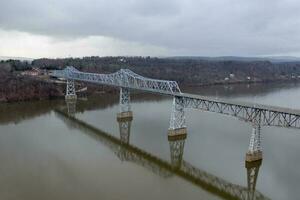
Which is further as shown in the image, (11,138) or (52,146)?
(11,138)

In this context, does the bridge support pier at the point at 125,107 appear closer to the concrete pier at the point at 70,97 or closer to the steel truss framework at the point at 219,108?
the steel truss framework at the point at 219,108

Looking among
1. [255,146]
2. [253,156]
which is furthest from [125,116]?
[253,156]

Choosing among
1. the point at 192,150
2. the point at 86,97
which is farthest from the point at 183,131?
the point at 86,97

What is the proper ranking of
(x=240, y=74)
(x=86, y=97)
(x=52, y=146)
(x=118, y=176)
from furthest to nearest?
(x=240, y=74) → (x=86, y=97) → (x=52, y=146) → (x=118, y=176)

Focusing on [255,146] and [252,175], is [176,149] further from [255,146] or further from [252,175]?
[252,175]

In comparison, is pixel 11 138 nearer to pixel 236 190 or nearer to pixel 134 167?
pixel 134 167

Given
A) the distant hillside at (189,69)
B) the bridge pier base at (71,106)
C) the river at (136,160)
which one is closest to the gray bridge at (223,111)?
A: the river at (136,160)
